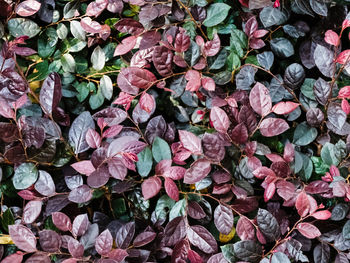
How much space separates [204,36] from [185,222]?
642 millimetres

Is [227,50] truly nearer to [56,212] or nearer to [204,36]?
[204,36]

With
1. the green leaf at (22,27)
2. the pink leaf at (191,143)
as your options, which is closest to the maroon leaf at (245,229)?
the pink leaf at (191,143)

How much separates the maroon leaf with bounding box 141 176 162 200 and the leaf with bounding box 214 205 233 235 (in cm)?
20

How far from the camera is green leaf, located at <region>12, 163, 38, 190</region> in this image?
1.18 metres

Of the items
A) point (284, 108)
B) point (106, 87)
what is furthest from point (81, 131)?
point (284, 108)

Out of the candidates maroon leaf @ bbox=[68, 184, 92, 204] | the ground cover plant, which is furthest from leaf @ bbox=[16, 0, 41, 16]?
maroon leaf @ bbox=[68, 184, 92, 204]

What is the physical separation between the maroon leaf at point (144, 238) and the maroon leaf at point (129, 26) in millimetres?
655

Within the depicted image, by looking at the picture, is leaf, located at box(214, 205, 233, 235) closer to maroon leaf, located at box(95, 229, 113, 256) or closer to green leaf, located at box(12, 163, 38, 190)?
maroon leaf, located at box(95, 229, 113, 256)

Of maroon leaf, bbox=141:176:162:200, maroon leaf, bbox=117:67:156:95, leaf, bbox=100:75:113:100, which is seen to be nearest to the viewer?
maroon leaf, bbox=141:176:162:200

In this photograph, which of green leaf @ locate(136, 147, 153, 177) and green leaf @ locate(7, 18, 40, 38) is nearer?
green leaf @ locate(136, 147, 153, 177)

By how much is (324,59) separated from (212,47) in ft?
1.20

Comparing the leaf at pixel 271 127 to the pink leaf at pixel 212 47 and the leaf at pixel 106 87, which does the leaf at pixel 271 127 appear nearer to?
the pink leaf at pixel 212 47

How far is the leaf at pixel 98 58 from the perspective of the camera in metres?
1.32

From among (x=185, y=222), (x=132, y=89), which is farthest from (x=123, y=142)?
(x=185, y=222)
